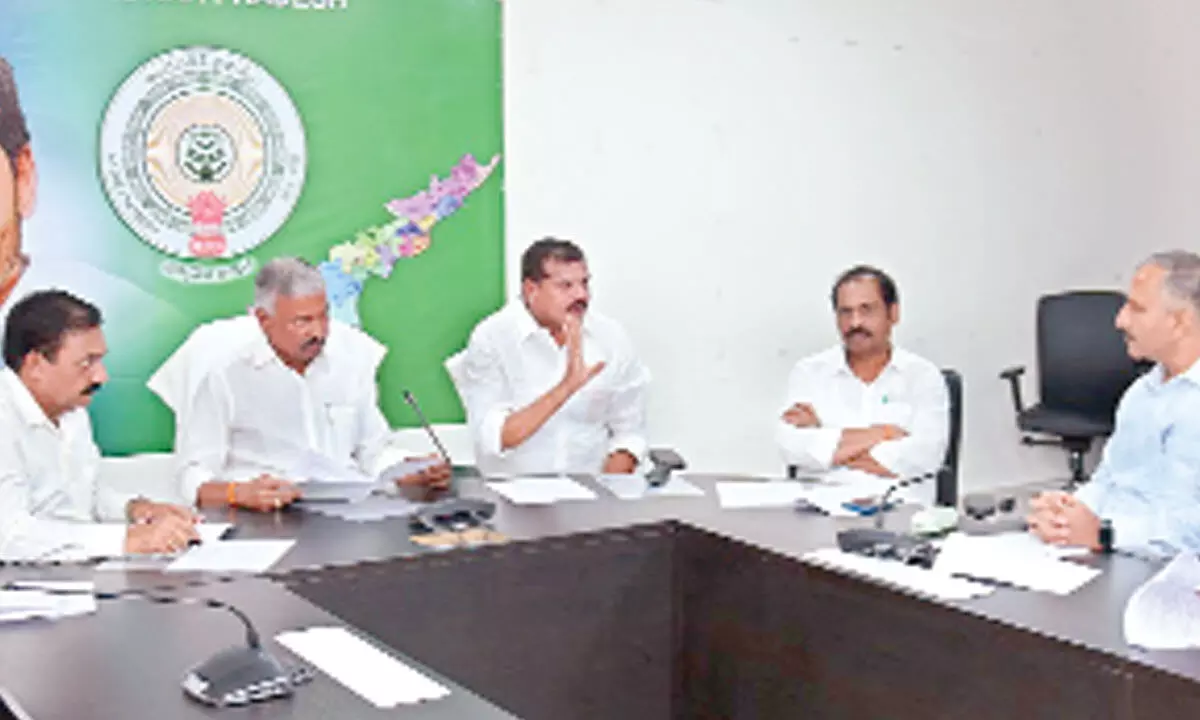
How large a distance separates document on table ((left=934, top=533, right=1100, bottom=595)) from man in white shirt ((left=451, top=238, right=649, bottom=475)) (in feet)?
4.28

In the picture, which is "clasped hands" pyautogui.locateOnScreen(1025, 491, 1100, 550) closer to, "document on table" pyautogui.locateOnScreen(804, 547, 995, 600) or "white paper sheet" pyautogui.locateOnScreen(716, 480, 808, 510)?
"document on table" pyautogui.locateOnScreen(804, 547, 995, 600)

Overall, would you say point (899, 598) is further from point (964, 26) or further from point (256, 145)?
point (964, 26)

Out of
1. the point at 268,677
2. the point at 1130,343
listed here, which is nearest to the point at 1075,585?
the point at 1130,343

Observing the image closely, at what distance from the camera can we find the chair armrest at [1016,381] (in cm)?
526

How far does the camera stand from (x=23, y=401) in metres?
2.67

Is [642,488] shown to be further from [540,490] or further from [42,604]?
[42,604]

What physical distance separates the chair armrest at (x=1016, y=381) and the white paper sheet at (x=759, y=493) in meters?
2.26

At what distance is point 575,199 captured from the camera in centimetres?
449

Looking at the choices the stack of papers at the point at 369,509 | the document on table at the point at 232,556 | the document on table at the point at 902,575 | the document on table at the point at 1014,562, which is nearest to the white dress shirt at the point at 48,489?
the document on table at the point at 232,556

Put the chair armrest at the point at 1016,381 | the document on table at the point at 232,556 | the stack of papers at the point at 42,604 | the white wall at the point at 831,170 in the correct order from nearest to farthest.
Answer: the stack of papers at the point at 42,604
the document on table at the point at 232,556
the white wall at the point at 831,170
the chair armrest at the point at 1016,381

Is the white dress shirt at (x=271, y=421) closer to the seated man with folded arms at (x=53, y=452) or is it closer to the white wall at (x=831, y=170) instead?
the seated man with folded arms at (x=53, y=452)

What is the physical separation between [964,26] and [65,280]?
365 centimetres

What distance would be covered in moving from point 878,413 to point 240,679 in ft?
8.27

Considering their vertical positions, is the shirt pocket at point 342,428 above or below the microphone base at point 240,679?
above
